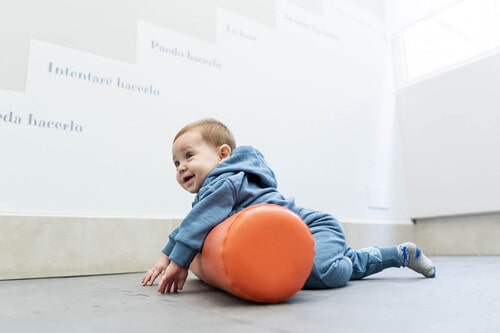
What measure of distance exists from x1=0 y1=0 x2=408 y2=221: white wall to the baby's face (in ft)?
1.73

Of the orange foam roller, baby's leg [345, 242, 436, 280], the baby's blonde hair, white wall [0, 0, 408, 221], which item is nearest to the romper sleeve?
the orange foam roller

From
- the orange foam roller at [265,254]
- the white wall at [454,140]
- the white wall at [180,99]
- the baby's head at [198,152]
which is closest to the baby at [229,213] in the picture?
the baby's head at [198,152]

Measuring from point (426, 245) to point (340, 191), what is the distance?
1.89ft

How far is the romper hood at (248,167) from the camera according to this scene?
0.80 metres

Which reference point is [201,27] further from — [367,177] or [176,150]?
[367,177]

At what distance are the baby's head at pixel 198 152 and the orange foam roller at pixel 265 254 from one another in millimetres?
289

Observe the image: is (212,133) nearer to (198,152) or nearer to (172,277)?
(198,152)

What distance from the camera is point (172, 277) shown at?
2.42ft

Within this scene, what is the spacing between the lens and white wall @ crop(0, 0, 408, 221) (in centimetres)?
124

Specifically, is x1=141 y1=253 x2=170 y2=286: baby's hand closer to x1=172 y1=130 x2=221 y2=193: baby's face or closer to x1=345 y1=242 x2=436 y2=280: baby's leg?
x1=172 y1=130 x2=221 y2=193: baby's face

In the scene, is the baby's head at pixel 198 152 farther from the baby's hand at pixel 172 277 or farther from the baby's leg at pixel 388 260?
the baby's leg at pixel 388 260

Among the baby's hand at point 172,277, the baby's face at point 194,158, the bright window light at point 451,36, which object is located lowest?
the baby's hand at point 172,277

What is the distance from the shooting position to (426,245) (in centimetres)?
204

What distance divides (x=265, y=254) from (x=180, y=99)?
3.50 ft
